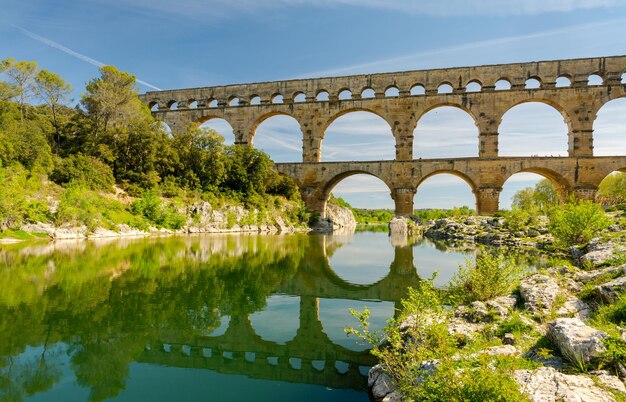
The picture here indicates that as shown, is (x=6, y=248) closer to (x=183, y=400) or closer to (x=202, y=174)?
(x=183, y=400)

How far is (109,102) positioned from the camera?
28219 mm

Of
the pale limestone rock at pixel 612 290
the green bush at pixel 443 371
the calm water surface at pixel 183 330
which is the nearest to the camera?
the green bush at pixel 443 371

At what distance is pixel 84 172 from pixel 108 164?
9.85 ft

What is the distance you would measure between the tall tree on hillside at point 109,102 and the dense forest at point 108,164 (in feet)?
0.23

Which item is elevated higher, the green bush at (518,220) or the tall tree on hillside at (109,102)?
the tall tree on hillside at (109,102)

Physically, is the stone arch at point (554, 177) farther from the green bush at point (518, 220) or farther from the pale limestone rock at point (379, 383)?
the pale limestone rock at point (379, 383)

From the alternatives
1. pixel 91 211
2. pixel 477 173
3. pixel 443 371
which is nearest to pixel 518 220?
pixel 477 173

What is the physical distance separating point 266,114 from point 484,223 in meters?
20.7

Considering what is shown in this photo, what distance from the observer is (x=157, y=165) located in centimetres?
2783

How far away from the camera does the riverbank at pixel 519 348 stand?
2.89m

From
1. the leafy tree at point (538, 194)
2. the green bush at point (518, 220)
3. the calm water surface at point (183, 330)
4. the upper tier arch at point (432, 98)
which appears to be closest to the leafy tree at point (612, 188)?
the leafy tree at point (538, 194)

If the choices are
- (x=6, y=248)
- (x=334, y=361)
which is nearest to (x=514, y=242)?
(x=334, y=361)

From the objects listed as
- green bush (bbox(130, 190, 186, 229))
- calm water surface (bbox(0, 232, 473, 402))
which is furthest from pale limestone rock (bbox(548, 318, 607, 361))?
green bush (bbox(130, 190, 186, 229))

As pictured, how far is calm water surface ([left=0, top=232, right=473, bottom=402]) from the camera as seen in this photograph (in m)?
3.92
